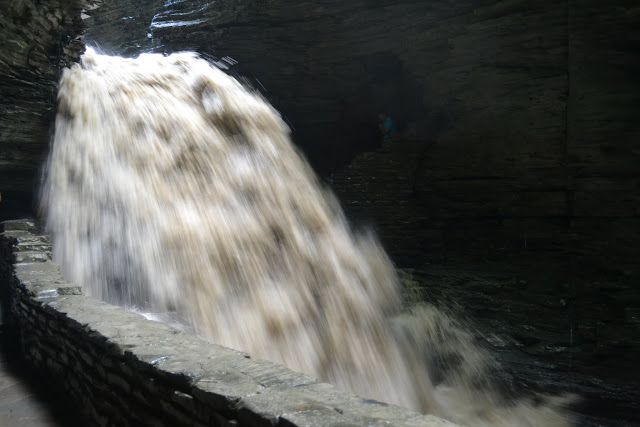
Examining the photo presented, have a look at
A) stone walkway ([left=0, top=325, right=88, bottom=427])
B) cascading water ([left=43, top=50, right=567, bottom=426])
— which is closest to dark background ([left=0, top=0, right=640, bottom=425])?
cascading water ([left=43, top=50, right=567, bottom=426])

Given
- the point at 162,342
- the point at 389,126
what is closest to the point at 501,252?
the point at 389,126

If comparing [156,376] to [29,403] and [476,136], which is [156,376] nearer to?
[29,403]

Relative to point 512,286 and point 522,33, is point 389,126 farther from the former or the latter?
point 512,286

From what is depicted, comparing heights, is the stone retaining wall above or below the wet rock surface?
above

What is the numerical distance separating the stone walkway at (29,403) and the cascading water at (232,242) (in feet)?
3.01

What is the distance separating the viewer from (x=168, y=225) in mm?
4711

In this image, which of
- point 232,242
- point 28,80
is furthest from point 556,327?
point 28,80

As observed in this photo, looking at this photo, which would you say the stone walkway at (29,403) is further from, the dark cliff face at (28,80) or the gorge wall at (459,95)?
the gorge wall at (459,95)

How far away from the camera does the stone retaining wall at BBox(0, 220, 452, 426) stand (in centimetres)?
160

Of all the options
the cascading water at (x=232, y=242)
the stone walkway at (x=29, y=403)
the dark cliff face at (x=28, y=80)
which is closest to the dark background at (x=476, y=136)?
the dark cliff face at (x=28, y=80)

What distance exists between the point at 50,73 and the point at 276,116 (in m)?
3.04

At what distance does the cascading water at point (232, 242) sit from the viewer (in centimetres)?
430

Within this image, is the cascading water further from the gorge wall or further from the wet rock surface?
the gorge wall

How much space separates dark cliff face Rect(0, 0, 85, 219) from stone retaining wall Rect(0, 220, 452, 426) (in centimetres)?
222
